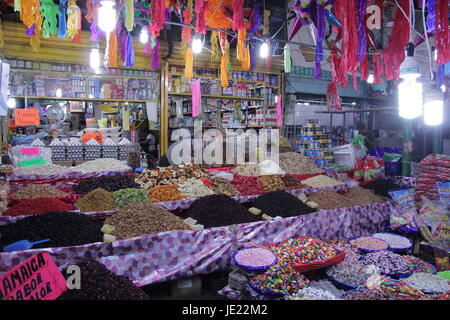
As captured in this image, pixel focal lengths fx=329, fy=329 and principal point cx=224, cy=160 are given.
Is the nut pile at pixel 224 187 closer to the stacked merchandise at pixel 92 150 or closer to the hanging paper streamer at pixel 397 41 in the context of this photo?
the stacked merchandise at pixel 92 150

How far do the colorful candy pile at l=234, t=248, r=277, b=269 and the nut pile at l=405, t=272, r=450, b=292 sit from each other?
96 centimetres

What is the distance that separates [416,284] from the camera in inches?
87.4

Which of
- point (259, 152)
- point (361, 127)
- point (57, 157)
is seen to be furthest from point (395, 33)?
point (361, 127)

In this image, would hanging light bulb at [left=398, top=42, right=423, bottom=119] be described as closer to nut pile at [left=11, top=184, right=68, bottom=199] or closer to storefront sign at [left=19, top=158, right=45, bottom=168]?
nut pile at [left=11, top=184, right=68, bottom=199]

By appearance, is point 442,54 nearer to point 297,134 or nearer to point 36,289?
point 36,289

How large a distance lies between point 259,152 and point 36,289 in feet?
14.1

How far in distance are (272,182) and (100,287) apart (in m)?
2.68

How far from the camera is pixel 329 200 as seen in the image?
3672 millimetres

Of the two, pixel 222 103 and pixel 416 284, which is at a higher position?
pixel 222 103

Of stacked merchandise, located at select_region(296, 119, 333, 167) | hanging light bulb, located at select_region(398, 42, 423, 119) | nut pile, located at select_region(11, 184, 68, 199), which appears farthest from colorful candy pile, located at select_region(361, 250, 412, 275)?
stacked merchandise, located at select_region(296, 119, 333, 167)

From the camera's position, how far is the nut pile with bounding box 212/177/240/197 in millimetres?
3674

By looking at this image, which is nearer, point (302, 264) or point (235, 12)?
point (302, 264)
